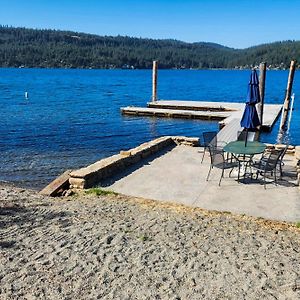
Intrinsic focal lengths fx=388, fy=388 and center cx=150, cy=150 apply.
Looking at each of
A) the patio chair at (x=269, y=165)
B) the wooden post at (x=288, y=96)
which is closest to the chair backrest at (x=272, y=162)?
the patio chair at (x=269, y=165)

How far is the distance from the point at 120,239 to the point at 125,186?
9.51ft

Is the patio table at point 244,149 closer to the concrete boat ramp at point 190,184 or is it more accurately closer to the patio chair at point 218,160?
the patio chair at point 218,160

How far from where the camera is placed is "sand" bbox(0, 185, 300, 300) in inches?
180

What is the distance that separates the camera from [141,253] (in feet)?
17.8

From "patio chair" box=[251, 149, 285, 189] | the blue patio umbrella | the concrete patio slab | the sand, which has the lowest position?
the concrete patio slab

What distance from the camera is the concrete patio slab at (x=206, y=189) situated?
24.5 ft

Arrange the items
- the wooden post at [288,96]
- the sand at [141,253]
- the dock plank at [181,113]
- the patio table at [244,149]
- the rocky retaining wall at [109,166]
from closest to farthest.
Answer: the sand at [141,253] < the rocky retaining wall at [109,166] < the patio table at [244,149] < the wooden post at [288,96] < the dock plank at [181,113]

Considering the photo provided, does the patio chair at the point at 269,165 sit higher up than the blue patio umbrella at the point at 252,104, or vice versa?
the blue patio umbrella at the point at 252,104

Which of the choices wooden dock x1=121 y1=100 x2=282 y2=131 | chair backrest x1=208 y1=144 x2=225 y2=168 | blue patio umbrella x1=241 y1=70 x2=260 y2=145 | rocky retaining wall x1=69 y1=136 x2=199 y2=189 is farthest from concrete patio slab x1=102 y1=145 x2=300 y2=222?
wooden dock x1=121 y1=100 x2=282 y2=131

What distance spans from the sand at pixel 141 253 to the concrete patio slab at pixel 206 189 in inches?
20.8

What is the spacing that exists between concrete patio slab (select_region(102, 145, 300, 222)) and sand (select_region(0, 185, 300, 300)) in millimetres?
528

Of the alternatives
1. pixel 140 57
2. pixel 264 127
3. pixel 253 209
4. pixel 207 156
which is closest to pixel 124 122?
pixel 264 127

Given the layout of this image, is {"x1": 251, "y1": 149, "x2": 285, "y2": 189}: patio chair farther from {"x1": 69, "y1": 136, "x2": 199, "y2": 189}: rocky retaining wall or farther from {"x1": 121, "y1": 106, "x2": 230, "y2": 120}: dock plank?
{"x1": 121, "y1": 106, "x2": 230, "y2": 120}: dock plank

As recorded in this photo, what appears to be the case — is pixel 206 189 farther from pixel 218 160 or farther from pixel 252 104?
pixel 252 104
